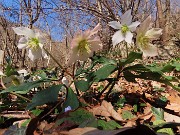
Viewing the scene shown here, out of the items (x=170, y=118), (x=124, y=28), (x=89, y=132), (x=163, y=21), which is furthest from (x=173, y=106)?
(x=163, y=21)

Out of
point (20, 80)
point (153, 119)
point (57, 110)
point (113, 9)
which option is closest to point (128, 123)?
point (153, 119)

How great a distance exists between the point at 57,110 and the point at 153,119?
0.94 ft

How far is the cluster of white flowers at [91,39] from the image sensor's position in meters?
0.86

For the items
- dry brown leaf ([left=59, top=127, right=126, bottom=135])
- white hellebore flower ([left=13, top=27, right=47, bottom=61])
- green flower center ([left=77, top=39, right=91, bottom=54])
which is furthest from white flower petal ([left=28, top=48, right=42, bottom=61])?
dry brown leaf ([left=59, top=127, right=126, bottom=135])

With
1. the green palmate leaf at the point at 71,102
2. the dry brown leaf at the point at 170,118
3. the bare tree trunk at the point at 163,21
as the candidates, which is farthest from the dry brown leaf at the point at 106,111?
the bare tree trunk at the point at 163,21

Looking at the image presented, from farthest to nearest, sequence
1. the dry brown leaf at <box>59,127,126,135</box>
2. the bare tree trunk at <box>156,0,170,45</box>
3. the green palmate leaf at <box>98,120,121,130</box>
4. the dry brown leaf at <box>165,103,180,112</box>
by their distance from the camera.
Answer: the bare tree trunk at <box>156,0,170,45</box> → the dry brown leaf at <box>165,103,180,112</box> → the green palmate leaf at <box>98,120,121,130</box> → the dry brown leaf at <box>59,127,126,135</box>

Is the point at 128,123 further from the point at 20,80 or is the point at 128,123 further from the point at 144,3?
the point at 144,3

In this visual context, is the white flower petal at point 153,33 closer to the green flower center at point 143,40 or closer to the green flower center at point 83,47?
the green flower center at point 143,40

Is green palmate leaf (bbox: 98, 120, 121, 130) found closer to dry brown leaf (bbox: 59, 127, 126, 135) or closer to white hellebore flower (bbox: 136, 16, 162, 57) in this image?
dry brown leaf (bbox: 59, 127, 126, 135)

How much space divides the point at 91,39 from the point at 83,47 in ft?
0.11

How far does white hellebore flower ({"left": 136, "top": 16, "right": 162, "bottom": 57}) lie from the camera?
0.89m

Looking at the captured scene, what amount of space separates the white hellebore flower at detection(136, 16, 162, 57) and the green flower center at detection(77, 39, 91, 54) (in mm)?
156

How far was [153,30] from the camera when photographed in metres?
0.90

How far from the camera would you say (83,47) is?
869 mm
